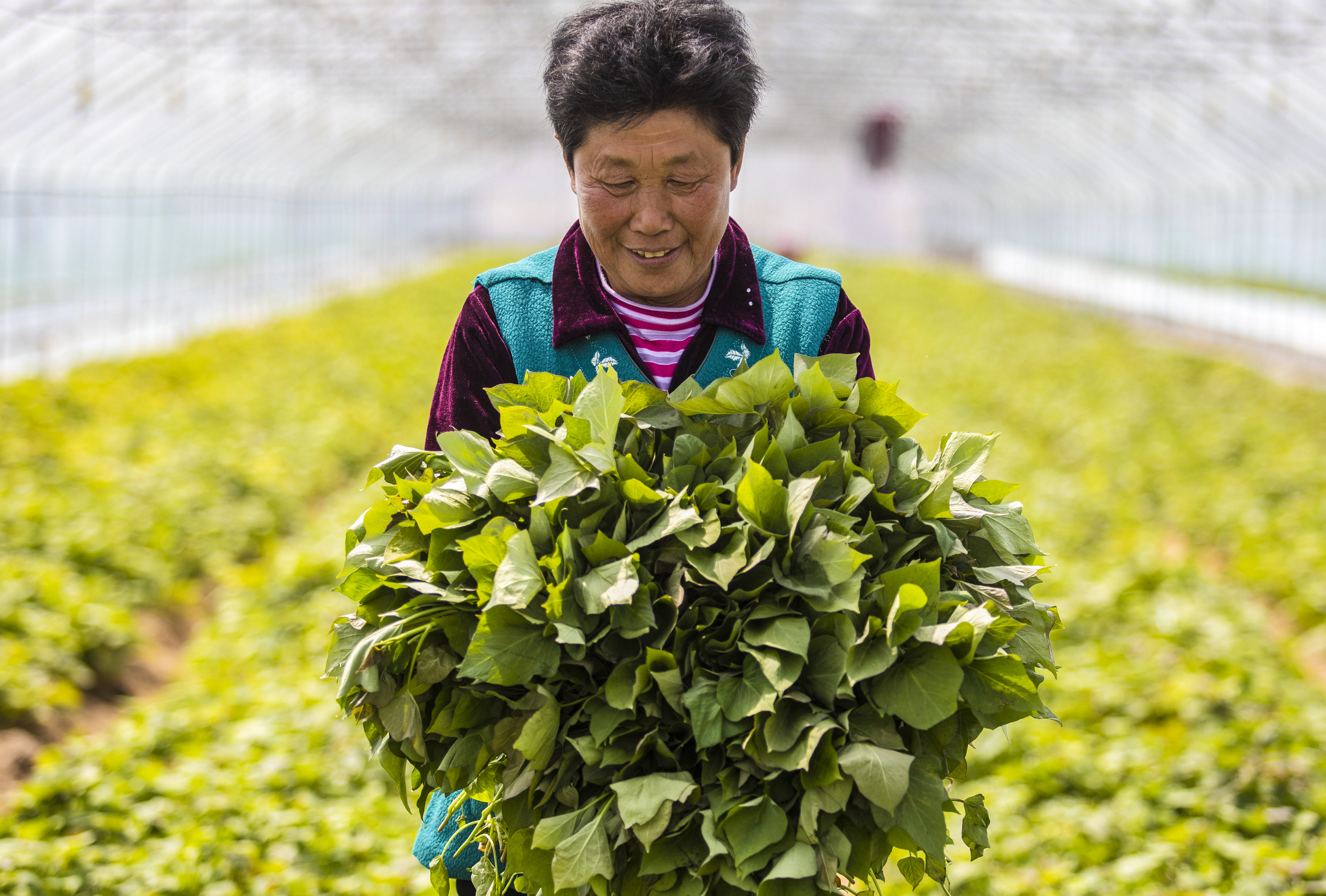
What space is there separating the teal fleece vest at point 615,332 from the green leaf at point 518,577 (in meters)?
0.44

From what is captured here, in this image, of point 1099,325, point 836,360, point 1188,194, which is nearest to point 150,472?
point 836,360

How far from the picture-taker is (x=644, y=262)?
1.64 m

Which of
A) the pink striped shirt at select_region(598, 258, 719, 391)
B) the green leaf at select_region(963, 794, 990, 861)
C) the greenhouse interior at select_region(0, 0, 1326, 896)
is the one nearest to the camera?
the green leaf at select_region(963, 794, 990, 861)

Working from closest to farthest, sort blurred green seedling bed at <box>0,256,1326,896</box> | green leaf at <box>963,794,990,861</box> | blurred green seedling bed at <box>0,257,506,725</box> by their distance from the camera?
1. green leaf at <box>963,794,990,861</box>
2. blurred green seedling bed at <box>0,256,1326,896</box>
3. blurred green seedling bed at <box>0,257,506,725</box>

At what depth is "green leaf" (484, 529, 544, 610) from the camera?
1275 mm

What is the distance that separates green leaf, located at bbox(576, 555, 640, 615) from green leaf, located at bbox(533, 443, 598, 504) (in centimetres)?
9

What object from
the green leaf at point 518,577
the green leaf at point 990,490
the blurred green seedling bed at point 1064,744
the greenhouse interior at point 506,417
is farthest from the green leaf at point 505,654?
the blurred green seedling bed at point 1064,744

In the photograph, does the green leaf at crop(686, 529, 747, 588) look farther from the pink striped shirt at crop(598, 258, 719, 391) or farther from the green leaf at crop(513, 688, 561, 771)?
the pink striped shirt at crop(598, 258, 719, 391)

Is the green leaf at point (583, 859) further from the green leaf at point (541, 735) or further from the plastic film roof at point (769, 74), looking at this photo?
the plastic film roof at point (769, 74)

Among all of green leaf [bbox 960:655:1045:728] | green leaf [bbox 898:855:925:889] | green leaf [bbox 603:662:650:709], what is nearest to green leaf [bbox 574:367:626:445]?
green leaf [bbox 603:662:650:709]

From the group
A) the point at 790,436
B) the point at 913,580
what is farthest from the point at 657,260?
the point at 913,580

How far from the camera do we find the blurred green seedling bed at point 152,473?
4.54 metres

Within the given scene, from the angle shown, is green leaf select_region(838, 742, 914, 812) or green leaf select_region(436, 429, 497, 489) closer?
green leaf select_region(838, 742, 914, 812)

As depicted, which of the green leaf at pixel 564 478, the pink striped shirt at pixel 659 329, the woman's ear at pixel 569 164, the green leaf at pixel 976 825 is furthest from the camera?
the pink striped shirt at pixel 659 329
